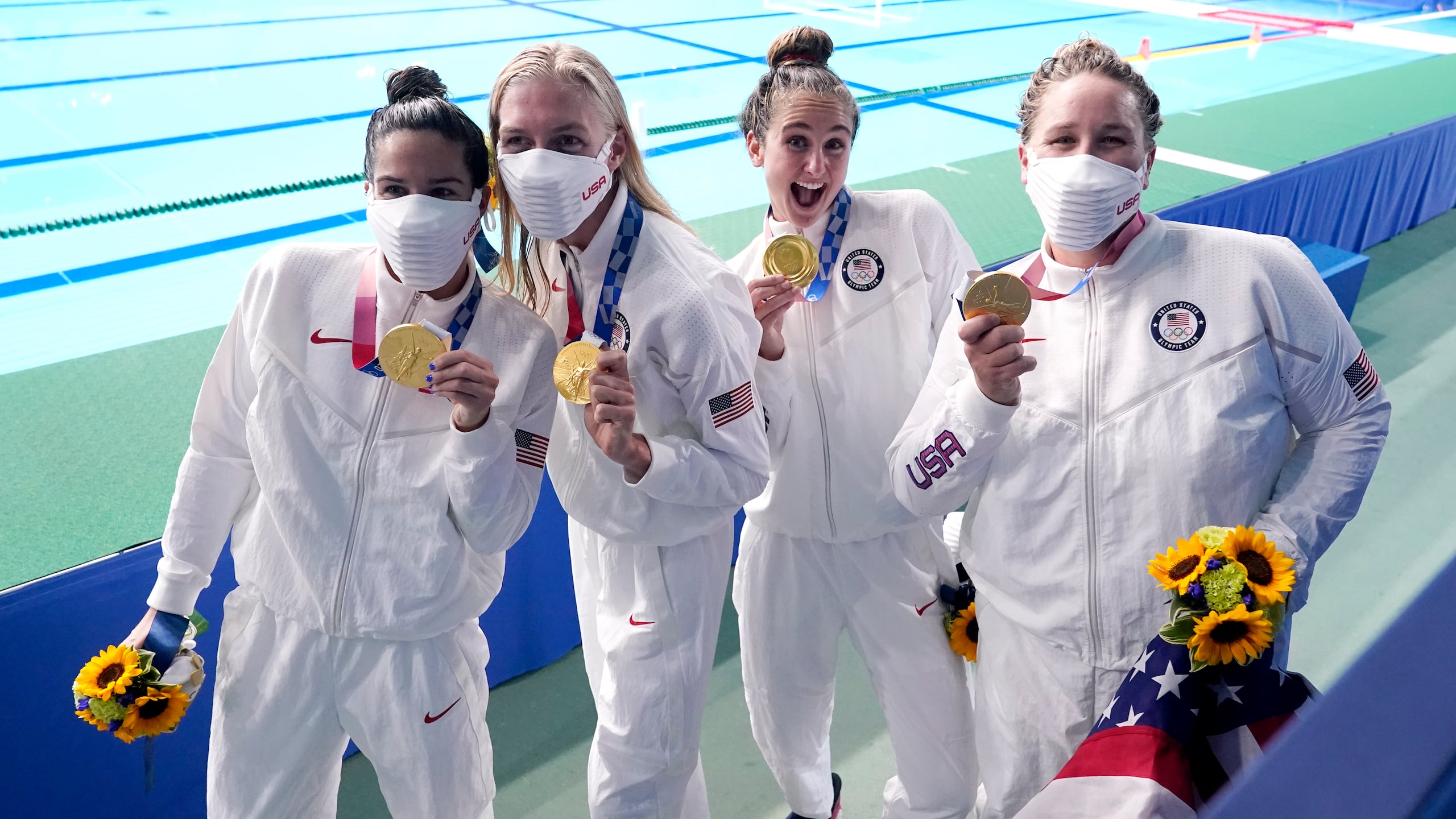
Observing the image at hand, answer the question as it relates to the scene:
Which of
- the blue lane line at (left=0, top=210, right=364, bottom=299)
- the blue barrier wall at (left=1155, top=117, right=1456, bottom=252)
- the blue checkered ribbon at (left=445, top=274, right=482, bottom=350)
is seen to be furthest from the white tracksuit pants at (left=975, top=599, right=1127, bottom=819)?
the blue lane line at (left=0, top=210, right=364, bottom=299)

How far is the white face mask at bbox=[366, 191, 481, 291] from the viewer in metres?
1.95

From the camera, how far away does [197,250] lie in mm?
5738

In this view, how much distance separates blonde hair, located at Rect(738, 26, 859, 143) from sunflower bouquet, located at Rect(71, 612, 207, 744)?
6.30 feet

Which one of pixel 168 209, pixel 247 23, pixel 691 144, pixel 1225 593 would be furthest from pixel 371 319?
pixel 247 23

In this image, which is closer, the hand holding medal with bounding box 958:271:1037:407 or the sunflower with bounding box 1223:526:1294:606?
the sunflower with bounding box 1223:526:1294:606

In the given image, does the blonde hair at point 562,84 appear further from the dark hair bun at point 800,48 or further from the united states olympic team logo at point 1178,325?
the united states olympic team logo at point 1178,325

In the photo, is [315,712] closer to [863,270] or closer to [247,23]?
[863,270]

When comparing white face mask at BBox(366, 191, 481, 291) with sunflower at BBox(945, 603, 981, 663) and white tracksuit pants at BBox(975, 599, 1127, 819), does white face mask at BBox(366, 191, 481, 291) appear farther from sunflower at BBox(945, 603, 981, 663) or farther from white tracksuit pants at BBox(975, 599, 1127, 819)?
sunflower at BBox(945, 603, 981, 663)

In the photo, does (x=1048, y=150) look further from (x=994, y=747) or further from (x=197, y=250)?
(x=197, y=250)

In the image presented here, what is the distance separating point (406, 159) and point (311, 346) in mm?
450

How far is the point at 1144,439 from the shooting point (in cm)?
197

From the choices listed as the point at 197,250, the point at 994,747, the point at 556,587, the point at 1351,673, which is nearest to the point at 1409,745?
the point at 1351,673

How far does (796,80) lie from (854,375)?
777mm

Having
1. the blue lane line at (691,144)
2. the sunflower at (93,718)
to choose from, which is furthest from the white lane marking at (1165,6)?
the sunflower at (93,718)
